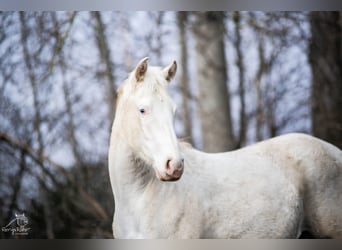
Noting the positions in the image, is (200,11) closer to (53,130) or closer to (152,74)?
(152,74)

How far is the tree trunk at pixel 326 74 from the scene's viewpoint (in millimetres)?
3062

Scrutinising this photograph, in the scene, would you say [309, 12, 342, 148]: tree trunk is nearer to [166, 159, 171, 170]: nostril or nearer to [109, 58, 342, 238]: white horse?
[109, 58, 342, 238]: white horse

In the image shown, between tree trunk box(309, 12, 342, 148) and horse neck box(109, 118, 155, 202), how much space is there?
4.03 feet

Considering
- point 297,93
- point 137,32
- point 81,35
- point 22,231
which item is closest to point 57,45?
point 81,35

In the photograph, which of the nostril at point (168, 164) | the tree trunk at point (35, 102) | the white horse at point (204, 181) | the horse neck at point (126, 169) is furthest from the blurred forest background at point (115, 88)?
the nostril at point (168, 164)

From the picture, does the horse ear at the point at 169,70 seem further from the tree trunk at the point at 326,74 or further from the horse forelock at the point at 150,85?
the tree trunk at the point at 326,74

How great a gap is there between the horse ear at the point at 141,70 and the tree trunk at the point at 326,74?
4.11 feet

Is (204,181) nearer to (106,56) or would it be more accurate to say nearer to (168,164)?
(168,164)

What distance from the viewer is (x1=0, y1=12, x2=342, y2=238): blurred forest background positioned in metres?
3.06

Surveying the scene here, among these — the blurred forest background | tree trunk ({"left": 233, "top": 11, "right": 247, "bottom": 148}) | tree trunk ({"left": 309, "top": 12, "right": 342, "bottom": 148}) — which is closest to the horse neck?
the blurred forest background

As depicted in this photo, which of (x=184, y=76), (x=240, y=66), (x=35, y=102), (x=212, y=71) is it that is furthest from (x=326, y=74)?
(x=35, y=102)

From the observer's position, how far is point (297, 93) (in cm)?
309

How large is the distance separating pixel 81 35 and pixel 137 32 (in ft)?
1.24

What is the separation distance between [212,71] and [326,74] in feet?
2.51
